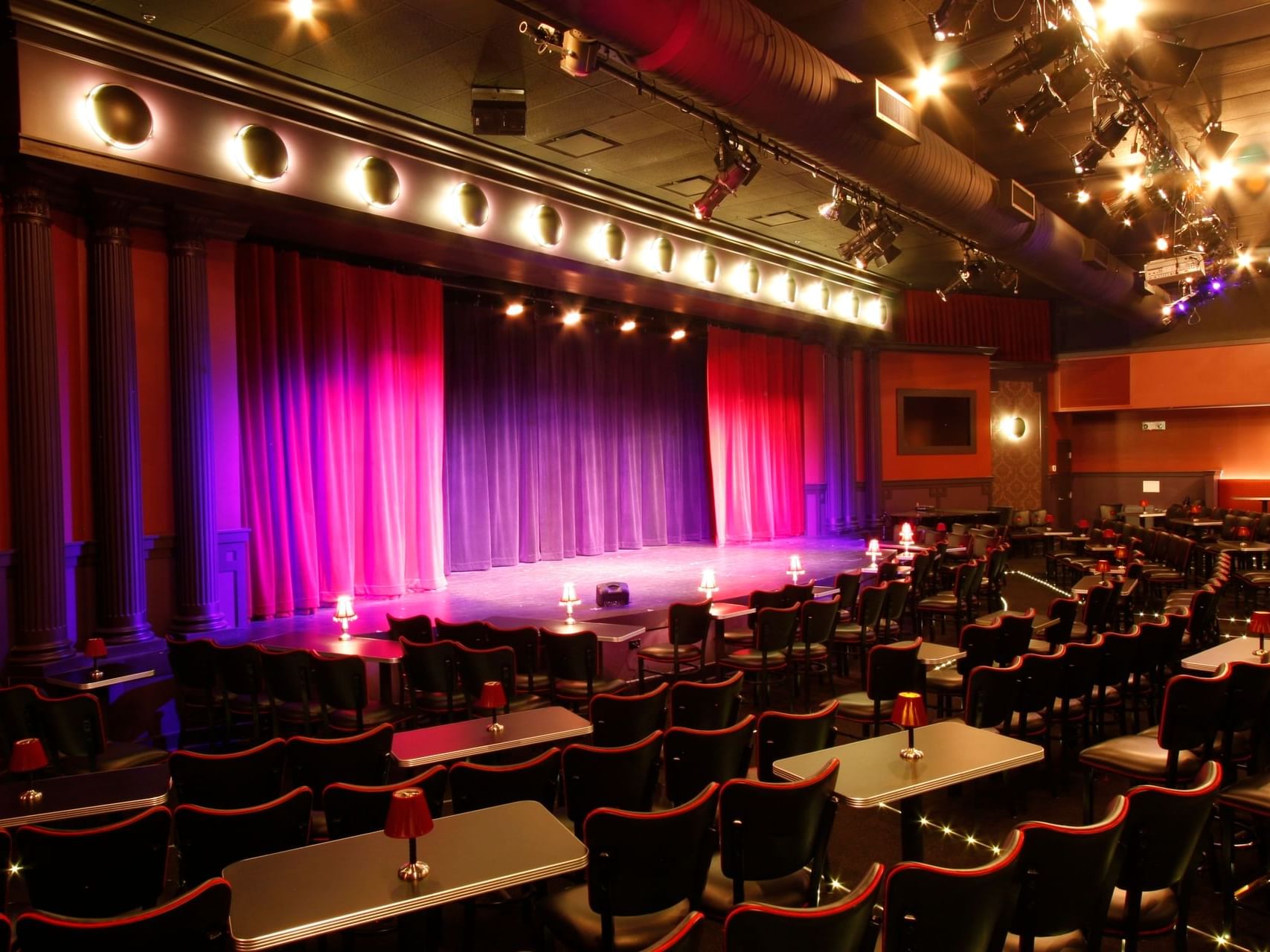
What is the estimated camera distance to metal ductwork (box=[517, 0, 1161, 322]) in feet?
16.3

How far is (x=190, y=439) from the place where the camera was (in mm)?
7207

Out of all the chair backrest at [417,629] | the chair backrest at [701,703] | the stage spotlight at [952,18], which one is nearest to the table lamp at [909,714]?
the chair backrest at [701,703]

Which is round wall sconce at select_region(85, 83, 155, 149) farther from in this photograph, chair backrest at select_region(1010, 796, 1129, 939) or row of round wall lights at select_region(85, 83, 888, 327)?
chair backrest at select_region(1010, 796, 1129, 939)

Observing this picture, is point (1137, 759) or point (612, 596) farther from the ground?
point (612, 596)

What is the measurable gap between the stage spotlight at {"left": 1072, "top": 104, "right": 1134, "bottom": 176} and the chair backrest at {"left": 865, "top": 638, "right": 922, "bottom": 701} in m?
4.64

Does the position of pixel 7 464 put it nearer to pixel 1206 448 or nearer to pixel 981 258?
pixel 981 258

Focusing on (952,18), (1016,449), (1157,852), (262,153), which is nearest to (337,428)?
(262,153)

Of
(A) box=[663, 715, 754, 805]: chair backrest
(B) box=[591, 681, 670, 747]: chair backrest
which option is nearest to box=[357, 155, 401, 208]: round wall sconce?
(B) box=[591, 681, 670, 747]: chair backrest

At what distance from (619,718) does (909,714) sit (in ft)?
4.94

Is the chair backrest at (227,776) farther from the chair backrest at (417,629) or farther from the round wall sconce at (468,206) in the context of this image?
the round wall sconce at (468,206)

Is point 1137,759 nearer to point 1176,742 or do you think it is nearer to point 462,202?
point 1176,742

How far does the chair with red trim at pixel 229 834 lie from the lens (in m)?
2.87

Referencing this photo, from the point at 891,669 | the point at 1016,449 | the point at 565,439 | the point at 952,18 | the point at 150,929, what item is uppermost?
the point at 952,18

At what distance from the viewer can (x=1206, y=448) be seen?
17.8 meters
